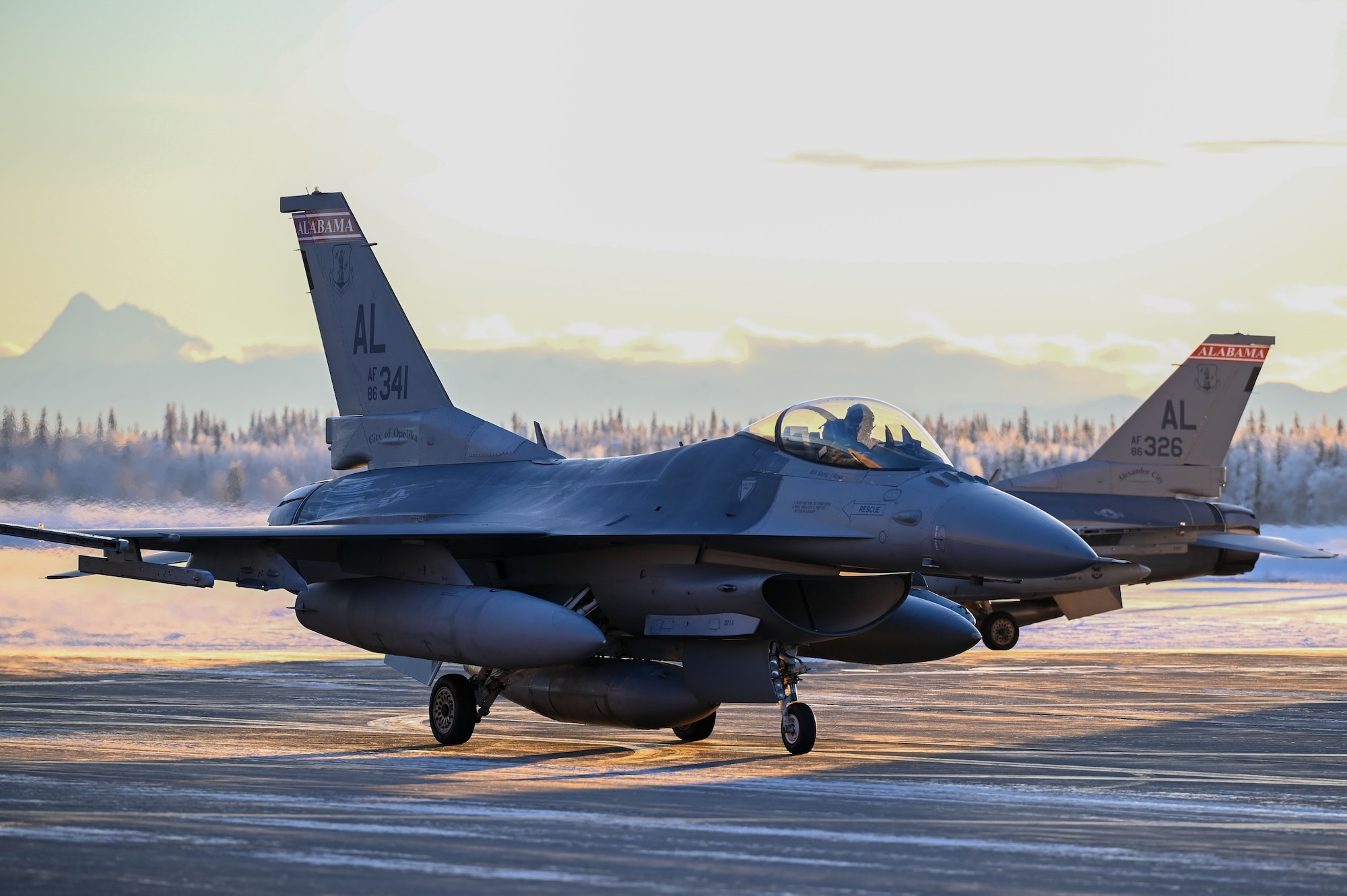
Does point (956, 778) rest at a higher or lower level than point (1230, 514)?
lower

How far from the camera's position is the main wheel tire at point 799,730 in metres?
Result: 12.5

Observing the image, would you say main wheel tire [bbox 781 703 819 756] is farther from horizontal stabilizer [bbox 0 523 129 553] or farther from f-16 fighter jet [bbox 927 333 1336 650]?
f-16 fighter jet [bbox 927 333 1336 650]

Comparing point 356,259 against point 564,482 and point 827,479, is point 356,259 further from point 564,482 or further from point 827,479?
point 827,479

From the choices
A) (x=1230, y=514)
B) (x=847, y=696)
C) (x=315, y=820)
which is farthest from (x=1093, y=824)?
(x=1230, y=514)

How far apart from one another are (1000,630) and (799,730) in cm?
1578

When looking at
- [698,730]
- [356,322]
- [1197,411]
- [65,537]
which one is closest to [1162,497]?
[1197,411]

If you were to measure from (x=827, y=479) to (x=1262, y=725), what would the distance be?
5366 mm

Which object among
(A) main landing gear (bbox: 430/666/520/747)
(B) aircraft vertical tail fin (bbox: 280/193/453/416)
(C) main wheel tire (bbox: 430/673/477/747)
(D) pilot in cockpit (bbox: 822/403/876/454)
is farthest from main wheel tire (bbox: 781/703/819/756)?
(B) aircraft vertical tail fin (bbox: 280/193/453/416)

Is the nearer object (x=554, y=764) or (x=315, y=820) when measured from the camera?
(x=315, y=820)

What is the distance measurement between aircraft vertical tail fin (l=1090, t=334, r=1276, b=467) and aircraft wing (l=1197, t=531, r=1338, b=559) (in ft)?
4.53

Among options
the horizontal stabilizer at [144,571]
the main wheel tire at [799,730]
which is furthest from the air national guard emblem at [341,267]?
the main wheel tire at [799,730]

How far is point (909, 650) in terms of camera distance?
1415cm

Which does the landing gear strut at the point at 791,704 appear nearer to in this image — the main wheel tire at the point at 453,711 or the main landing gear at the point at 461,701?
the main landing gear at the point at 461,701

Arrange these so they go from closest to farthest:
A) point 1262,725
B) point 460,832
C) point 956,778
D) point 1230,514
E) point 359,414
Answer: point 460,832 → point 956,778 → point 1262,725 → point 359,414 → point 1230,514
